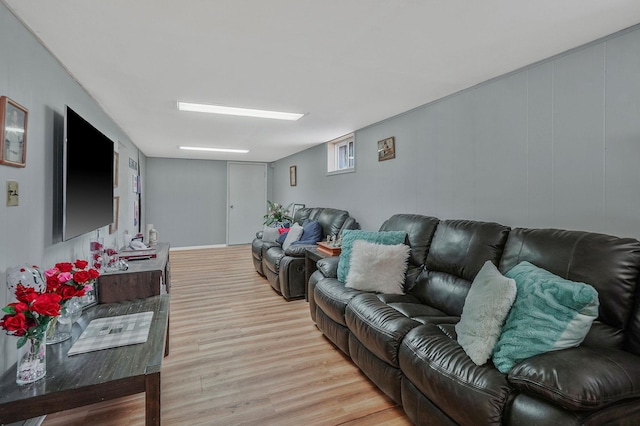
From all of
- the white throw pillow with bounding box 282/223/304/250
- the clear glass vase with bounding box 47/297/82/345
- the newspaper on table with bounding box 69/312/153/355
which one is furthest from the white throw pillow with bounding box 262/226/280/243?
the clear glass vase with bounding box 47/297/82/345

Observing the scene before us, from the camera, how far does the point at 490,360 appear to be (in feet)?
4.78

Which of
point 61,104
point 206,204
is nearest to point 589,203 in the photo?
point 61,104

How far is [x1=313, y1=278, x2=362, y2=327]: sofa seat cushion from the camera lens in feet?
7.88

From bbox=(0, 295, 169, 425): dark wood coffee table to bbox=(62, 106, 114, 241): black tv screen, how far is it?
833 mm

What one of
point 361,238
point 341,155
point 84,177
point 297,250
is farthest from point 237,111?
point 341,155

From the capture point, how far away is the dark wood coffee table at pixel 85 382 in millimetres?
1147

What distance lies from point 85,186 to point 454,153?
9.57 ft

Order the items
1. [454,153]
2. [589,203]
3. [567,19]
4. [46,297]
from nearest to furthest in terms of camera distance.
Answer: [46,297] < [567,19] < [589,203] < [454,153]

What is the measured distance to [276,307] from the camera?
361 cm

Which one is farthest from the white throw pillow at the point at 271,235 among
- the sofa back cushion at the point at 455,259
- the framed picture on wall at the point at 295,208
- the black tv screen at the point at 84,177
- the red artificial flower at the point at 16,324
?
the red artificial flower at the point at 16,324

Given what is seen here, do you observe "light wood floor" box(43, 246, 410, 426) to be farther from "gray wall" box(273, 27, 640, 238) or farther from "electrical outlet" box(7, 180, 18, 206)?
"gray wall" box(273, 27, 640, 238)

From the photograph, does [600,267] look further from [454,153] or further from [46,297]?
[46,297]

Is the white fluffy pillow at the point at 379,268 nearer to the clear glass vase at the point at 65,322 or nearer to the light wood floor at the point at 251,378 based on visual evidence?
the light wood floor at the point at 251,378

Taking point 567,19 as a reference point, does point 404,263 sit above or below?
below
